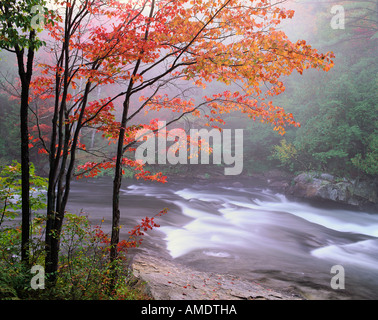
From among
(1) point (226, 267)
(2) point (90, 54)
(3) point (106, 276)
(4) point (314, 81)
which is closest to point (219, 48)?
(2) point (90, 54)

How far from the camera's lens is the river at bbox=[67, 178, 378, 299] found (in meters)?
6.03

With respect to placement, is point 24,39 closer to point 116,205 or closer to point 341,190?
point 116,205

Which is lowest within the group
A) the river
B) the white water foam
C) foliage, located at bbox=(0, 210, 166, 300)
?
the white water foam

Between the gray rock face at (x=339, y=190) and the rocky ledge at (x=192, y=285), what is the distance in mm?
9965

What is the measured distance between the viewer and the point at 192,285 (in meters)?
4.65

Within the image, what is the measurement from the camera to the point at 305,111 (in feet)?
56.3

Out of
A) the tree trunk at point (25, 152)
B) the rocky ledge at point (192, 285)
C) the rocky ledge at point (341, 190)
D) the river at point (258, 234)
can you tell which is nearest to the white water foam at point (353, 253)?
the river at point (258, 234)

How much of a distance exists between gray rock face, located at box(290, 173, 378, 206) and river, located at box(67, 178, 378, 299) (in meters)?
0.52

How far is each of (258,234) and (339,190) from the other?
6434 millimetres

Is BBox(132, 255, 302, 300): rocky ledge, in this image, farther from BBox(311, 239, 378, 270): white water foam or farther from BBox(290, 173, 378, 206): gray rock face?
BBox(290, 173, 378, 206): gray rock face

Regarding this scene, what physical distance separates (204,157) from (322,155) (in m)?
9.66

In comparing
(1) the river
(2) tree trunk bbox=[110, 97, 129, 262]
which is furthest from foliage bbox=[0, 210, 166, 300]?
(1) the river

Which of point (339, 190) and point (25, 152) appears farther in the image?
point (339, 190)

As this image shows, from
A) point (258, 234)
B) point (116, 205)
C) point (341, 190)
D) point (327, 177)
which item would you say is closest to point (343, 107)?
point (327, 177)
